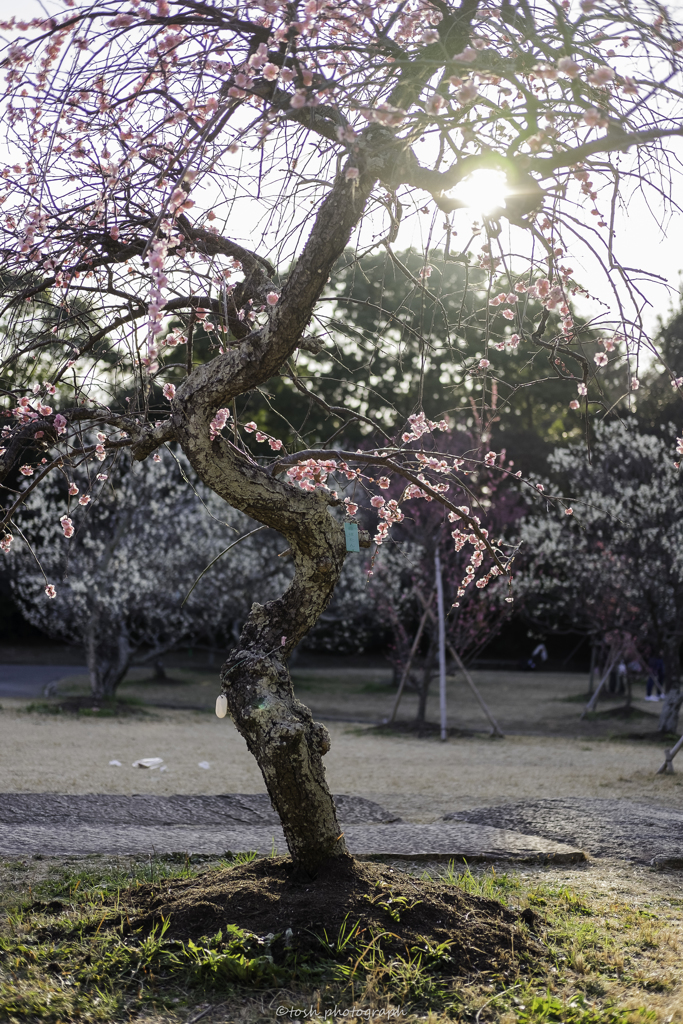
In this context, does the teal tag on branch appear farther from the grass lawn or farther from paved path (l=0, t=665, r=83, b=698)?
paved path (l=0, t=665, r=83, b=698)

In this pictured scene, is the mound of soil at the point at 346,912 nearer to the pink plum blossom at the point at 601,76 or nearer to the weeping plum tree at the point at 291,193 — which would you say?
the weeping plum tree at the point at 291,193

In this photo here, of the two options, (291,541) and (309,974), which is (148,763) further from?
(309,974)

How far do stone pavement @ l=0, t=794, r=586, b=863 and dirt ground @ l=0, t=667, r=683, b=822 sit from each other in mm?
841

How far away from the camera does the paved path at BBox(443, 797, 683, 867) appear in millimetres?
5160

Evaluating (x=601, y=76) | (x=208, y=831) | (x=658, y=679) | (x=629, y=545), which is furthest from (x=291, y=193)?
(x=658, y=679)

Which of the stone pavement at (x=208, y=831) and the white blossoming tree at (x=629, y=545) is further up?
the white blossoming tree at (x=629, y=545)

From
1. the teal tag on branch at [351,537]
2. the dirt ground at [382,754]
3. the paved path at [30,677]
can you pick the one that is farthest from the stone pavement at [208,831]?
the paved path at [30,677]

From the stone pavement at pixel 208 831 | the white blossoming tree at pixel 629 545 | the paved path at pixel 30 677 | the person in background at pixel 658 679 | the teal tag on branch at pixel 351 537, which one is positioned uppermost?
the white blossoming tree at pixel 629 545

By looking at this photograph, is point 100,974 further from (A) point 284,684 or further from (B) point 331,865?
(A) point 284,684

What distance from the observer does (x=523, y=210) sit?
2.93 meters

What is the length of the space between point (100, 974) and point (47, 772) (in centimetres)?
545

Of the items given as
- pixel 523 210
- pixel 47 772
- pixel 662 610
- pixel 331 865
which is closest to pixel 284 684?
pixel 331 865

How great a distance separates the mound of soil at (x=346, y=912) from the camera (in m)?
3.05

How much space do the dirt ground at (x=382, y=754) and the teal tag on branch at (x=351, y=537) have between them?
3.29 meters
